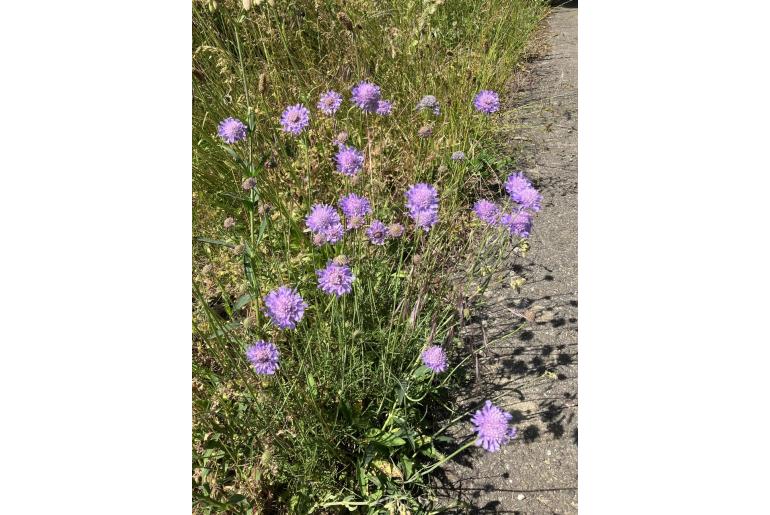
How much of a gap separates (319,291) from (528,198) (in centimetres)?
68

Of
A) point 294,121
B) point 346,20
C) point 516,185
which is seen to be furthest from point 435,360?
point 346,20

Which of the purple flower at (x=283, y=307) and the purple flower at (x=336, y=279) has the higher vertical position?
the purple flower at (x=336, y=279)

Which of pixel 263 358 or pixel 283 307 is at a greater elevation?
pixel 283 307

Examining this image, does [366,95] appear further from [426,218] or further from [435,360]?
[435,360]

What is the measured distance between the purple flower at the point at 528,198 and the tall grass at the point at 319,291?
0.17m

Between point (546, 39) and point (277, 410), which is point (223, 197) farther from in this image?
point (546, 39)

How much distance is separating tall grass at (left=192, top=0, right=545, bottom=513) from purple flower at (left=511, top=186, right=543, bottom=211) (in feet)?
0.56

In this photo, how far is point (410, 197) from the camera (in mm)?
1405

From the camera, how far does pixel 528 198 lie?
140cm

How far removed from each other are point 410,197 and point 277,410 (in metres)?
0.67

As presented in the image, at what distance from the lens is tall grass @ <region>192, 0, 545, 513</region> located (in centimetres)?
127

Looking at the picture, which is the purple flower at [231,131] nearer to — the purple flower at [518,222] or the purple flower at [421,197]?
the purple flower at [421,197]

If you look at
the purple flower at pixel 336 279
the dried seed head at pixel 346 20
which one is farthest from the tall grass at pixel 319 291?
the purple flower at pixel 336 279

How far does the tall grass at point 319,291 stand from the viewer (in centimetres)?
127
